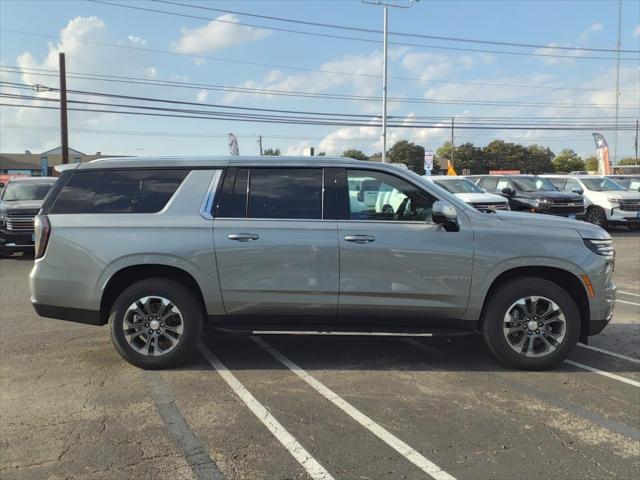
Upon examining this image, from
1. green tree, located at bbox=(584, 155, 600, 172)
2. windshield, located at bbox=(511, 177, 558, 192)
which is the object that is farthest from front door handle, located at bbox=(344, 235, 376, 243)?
green tree, located at bbox=(584, 155, 600, 172)

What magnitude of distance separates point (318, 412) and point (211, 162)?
2.44 meters

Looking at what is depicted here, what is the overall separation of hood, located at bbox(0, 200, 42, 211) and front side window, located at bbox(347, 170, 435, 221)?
10.0m

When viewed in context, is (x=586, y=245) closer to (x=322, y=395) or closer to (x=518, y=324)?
(x=518, y=324)

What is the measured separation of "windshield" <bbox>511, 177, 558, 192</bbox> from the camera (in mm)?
17845

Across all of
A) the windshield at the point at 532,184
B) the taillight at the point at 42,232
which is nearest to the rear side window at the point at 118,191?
the taillight at the point at 42,232

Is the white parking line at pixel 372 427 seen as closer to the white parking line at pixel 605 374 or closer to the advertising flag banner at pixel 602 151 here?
the white parking line at pixel 605 374

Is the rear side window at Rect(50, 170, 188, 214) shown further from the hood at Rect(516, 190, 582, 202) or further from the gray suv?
the hood at Rect(516, 190, 582, 202)

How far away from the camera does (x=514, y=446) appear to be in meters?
3.41

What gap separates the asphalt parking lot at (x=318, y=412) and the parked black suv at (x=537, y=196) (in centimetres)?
1187

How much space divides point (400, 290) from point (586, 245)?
1.71 meters

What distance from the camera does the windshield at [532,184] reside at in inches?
703

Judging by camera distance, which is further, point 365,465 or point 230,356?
point 230,356

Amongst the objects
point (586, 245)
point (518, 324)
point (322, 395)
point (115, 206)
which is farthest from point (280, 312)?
point (586, 245)

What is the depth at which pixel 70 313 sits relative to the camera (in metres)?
4.75
